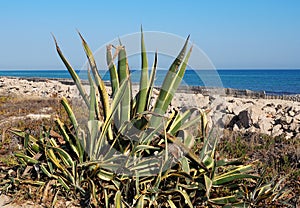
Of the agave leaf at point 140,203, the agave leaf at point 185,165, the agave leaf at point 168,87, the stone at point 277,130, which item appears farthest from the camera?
the stone at point 277,130

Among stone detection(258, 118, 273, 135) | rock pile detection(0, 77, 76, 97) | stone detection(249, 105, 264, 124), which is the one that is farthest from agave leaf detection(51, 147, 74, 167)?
rock pile detection(0, 77, 76, 97)

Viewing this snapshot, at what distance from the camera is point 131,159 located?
3596 millimetres

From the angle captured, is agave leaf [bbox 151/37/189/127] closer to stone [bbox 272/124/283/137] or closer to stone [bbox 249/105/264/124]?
stone [bbox 272/124/283/137]

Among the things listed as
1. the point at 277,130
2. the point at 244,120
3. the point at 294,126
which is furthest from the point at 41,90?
the point at 294,126

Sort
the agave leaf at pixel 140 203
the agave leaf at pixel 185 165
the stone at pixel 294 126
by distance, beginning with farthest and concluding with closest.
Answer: the stone at pixel 294 126 < the agave leaf at pixel 185 165 < the agave leaf at pixel 140 203

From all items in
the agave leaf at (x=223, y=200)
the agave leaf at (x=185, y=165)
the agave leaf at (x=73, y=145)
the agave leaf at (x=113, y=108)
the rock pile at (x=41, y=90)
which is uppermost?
the agave leaf at (x=113, y=108)

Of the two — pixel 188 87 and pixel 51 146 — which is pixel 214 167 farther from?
pixel 51 146

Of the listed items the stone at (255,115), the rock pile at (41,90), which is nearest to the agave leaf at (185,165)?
the stone at (255,115)

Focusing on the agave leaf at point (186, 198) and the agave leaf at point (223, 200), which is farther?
the agave leaf at point (223, 200)

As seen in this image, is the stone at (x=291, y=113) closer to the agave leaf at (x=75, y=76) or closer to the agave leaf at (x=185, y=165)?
the agave leaf at (x=185, y=165)

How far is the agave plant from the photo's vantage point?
345 cm

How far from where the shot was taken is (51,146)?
3686 mm

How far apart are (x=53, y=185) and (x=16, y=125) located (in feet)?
13.3

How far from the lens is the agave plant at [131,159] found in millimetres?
3451
